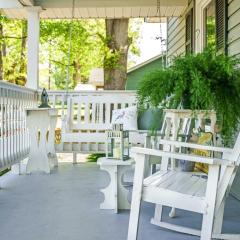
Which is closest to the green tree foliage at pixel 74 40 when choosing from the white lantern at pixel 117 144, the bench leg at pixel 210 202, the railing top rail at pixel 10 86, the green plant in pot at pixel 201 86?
the railing top rail at pixel 10 86

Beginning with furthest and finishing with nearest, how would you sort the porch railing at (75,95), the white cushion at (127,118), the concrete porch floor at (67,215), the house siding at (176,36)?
the house siding at (176,36) < the porch railing at (75,95) < the white cushion at (127,118) < the concrete porch floor at (67,215)

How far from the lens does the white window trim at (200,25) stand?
5141mm

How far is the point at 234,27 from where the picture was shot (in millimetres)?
3646

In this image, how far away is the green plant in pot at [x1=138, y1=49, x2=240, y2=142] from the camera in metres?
2.55

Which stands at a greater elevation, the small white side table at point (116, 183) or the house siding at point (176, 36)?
the house siding at point (176, 36)

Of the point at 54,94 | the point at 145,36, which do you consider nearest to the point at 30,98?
the point at 54,94

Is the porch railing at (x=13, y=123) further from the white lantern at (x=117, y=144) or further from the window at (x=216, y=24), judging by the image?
the window at (x=216, y=24)

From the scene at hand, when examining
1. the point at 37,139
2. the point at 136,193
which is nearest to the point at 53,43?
the point at 37,139

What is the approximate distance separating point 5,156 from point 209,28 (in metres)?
2.84

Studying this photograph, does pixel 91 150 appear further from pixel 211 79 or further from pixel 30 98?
pixel 211 79

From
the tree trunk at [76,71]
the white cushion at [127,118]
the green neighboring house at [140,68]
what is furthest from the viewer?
the green neighboring house at [140,68]

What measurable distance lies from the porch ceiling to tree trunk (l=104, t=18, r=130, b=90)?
2.55 m

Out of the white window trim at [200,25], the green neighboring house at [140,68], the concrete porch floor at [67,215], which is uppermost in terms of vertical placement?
the green neighboring house at [140,68]

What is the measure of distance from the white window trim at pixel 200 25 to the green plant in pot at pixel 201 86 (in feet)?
8.25
